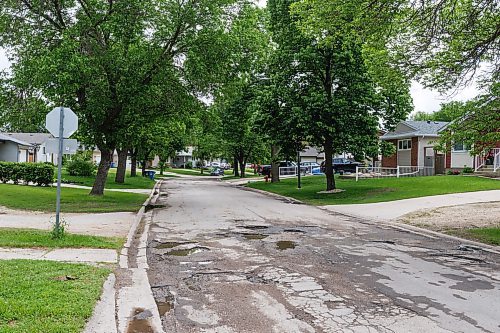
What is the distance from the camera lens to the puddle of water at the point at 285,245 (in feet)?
32.8

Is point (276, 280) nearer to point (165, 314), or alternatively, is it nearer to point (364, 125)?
point (165, 314)

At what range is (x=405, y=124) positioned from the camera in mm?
41688

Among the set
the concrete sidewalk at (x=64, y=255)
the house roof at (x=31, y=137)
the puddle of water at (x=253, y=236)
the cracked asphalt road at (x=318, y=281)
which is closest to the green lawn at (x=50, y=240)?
the concrete sidewalk at (x=64, y=255)

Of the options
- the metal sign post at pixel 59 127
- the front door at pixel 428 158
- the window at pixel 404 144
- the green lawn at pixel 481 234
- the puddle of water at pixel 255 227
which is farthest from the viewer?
the window at pixel 404 144

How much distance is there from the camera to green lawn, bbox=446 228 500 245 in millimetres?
11597

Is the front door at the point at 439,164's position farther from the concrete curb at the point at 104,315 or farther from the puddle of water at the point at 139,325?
the puddle of water at the point at 139,325

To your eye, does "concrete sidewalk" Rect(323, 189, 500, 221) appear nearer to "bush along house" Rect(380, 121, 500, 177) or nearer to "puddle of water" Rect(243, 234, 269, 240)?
"puddle of water" Rect(243, 234, 269, 240)

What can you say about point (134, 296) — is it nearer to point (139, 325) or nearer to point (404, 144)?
point (139, 325)

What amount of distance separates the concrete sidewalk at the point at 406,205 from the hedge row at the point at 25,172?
15783 millimetres

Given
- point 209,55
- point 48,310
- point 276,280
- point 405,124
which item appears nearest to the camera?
point 48,310

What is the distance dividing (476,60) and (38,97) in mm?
16817

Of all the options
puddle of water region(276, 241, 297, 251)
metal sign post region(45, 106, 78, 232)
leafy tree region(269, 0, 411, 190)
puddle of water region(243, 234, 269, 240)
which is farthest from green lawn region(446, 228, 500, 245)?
leafy tree region(269, 0, 411, 190)

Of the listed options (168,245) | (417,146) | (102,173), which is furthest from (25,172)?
(417,146)

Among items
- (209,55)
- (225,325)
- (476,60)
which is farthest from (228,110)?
(225,325)
